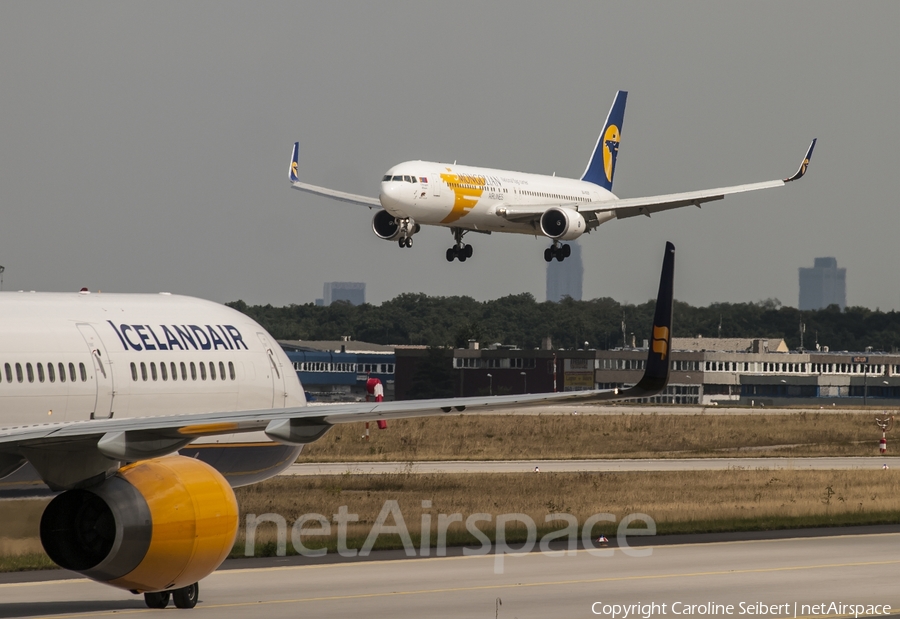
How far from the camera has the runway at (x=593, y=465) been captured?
38719 millimetres

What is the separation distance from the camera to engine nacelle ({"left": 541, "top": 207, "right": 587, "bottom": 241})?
60.8 m

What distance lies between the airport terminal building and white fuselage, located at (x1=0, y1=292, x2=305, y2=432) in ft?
311

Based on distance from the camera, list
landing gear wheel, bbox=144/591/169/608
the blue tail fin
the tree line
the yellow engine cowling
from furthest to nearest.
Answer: the tree line
the blue tail fin
landing gear wheel, bbox=144/591/169/608
the yellow engine cowling

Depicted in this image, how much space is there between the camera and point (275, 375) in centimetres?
2141

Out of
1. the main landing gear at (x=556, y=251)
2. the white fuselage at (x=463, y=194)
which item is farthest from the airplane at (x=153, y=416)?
the main landing gear at (x=556, y=251)

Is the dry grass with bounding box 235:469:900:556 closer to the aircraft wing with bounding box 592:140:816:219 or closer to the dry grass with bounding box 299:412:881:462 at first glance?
the dry grass with bounding box 299:412:881:462

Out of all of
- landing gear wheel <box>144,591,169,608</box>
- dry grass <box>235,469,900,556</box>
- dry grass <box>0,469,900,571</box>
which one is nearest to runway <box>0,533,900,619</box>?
landing gear wheel <box>144,591,169,608</box>

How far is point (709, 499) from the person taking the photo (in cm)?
3134

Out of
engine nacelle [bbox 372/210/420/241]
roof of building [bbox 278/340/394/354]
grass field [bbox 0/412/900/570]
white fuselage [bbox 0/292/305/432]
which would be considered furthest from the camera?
roof of building [bbox 278/340/394/354]

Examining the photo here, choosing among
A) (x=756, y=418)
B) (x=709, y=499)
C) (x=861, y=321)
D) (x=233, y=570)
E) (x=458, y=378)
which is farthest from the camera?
(x=861, y=321)

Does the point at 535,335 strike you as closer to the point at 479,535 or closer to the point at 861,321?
the point at 861,321

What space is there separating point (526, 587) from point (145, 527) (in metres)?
6.33

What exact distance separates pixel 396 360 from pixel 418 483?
279 ft

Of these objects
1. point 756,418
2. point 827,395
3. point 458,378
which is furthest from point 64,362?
point 827,395
